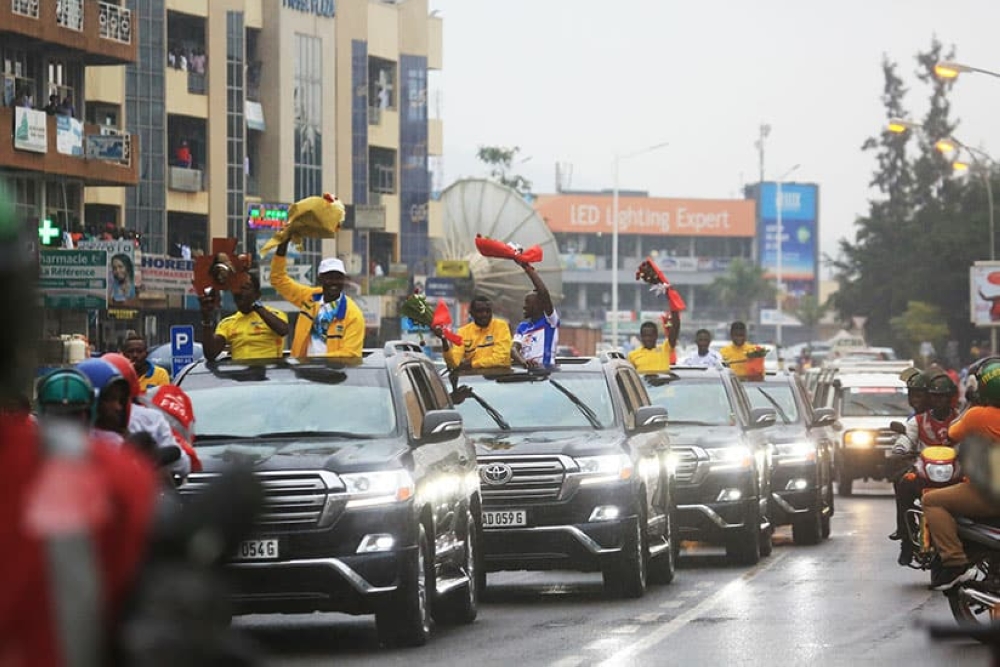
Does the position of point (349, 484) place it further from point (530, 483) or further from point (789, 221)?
point (789, 221)

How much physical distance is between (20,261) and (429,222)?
86158 mm

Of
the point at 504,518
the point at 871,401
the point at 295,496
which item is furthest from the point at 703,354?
the point at 295,496

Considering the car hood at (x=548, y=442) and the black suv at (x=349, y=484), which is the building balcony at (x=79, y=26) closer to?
the car hood at (x=548, y=442)

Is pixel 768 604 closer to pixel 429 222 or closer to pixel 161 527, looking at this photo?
pixel 161 527

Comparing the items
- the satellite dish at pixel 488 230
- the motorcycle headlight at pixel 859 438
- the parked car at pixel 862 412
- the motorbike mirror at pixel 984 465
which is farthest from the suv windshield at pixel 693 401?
the satellite dish at pixel 488 230

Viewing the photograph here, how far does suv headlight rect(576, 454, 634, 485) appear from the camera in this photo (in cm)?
1655

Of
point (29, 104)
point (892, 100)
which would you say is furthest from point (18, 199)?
point (892, 100)

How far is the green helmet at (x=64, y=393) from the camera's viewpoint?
25.0 ft

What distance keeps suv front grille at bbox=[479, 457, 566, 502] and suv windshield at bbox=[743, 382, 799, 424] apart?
31.4ft

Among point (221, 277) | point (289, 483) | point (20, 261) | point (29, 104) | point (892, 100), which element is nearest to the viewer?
point (20, 261)

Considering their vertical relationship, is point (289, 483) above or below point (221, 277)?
below

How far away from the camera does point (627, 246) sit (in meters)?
196

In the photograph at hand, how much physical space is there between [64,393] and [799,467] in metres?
16.9

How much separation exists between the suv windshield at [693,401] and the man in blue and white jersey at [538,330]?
188 cm
